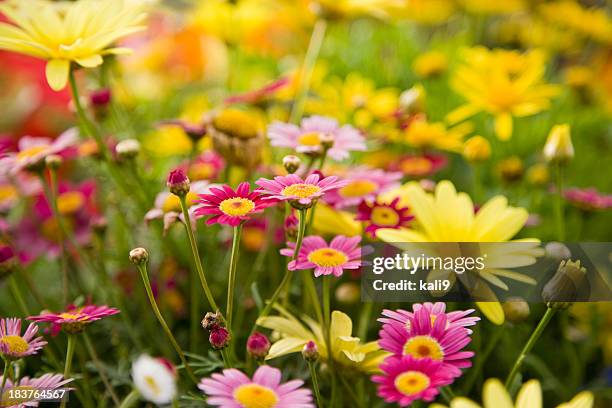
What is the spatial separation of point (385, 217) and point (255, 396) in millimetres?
198

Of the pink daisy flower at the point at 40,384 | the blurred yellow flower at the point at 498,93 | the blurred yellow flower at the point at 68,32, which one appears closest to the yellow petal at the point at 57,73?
the blurred yellow flower at the point at 68,32

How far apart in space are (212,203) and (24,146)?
0.30 meters

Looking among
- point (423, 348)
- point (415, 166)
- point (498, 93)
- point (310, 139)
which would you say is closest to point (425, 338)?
point (423, 348)

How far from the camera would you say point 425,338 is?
410 mm

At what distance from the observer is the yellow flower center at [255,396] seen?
36cm

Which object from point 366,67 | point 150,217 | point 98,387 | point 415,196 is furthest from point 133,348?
point 366,67

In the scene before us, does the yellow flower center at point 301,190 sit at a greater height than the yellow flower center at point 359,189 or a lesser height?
greater

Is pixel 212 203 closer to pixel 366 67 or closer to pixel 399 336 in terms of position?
pixel 399 336

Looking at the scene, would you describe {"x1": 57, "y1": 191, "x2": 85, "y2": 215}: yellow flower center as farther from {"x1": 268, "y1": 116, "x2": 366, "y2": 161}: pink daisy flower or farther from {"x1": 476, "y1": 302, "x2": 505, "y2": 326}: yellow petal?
{"x1": 476, "y1": 302, "x2": 505, "y2": 326}: yellow petal

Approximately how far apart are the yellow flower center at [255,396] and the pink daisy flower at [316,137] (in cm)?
21

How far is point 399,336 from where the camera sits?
0.41m

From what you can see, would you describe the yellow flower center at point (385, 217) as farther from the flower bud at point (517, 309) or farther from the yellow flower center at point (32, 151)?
the yellow flower center at point (32, 151)

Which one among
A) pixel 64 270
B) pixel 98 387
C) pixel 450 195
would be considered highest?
pixel 450 195

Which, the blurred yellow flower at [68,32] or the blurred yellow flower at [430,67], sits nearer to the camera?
the blurred yellow flower at [68,32]
